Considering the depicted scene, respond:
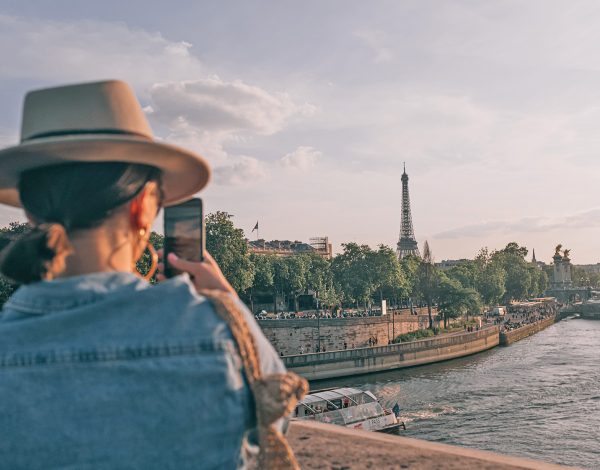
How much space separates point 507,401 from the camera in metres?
30.1

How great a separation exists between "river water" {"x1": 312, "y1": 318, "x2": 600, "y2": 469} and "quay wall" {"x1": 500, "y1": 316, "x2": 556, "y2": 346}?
731 cm

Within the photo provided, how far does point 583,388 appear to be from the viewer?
3288 centimetres

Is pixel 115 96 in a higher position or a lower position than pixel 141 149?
higher

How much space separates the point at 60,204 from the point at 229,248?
47.6 metres

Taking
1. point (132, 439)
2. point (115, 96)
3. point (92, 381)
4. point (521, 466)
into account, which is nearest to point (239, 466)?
point (132, 439)

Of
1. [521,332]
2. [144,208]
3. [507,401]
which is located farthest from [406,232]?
[144,208]

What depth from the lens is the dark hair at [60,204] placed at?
4.69 feet

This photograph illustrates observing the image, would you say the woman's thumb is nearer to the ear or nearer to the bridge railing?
the ear

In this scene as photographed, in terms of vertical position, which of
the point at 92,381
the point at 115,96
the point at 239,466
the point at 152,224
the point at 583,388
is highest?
the point at 115,96

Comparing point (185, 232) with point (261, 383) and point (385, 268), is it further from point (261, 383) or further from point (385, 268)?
point (385, 268)

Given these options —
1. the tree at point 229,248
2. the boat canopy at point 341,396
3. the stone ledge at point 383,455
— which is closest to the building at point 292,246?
the tree at point 229,248

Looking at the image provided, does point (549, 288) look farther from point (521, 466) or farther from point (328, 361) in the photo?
point (521, 466)

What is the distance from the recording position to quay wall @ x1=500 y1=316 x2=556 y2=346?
56.3 metres

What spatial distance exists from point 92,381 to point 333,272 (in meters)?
63.2
